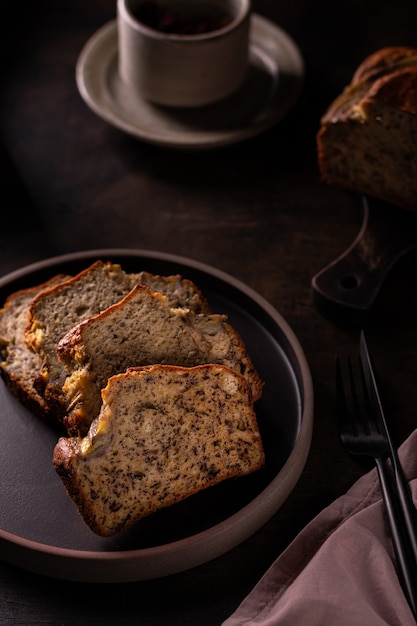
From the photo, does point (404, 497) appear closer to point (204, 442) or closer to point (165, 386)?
point (204, 442)

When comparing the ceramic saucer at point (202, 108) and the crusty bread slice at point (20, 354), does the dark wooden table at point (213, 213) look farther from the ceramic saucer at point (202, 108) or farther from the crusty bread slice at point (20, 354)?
the crusty bread slice at point (20, 354)

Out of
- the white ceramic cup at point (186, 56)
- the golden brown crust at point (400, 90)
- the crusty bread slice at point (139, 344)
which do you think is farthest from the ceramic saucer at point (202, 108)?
Answer: the crusty bread slice at point (139, 344)

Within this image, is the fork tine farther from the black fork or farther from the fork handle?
the fork handle

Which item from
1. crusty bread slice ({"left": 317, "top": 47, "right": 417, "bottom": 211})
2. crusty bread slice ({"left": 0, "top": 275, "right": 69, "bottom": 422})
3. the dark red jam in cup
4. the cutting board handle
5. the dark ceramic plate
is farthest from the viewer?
the dark red jam in cup

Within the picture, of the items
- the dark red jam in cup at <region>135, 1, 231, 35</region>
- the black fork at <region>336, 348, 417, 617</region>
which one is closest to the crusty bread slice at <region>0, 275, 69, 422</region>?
the black fork at <region>336, 348, 417, 617</region>

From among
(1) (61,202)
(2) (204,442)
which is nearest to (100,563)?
(2) (204,442)
